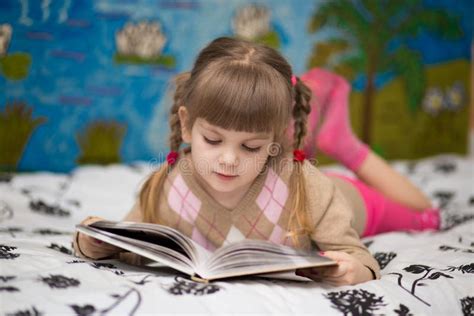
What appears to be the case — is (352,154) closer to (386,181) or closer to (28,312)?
(386,181)

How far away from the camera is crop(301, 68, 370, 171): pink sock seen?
1812mm

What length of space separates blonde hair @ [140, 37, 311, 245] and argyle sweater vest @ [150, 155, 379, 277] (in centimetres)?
2

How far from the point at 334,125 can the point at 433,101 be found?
1340 mm

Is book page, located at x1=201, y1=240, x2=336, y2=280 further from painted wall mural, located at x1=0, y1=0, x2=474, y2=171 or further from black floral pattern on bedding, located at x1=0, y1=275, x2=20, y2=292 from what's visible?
painted wall mural, located at x1=0, y1=0, x2=474, y2=171

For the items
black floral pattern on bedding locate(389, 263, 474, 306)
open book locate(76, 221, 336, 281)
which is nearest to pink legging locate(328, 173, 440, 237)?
black floral pattern on bedding locate(389, 263, 474, 306)

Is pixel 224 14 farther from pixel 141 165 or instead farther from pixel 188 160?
pixel 188 160

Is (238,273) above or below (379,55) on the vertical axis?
below

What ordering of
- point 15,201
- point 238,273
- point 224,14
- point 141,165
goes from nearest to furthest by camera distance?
point 238,273 → point 15,201 → point 141,165 → point 224,14

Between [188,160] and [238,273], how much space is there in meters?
0.39

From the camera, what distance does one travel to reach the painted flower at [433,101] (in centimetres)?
297

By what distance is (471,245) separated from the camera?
1491 mm

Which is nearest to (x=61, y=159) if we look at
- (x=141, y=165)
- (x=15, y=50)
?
(x=141, y=165)

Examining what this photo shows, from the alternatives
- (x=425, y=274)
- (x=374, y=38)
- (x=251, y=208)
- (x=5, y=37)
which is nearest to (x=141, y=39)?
(x=5, y=37)

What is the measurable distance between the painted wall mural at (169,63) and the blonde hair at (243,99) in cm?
110
